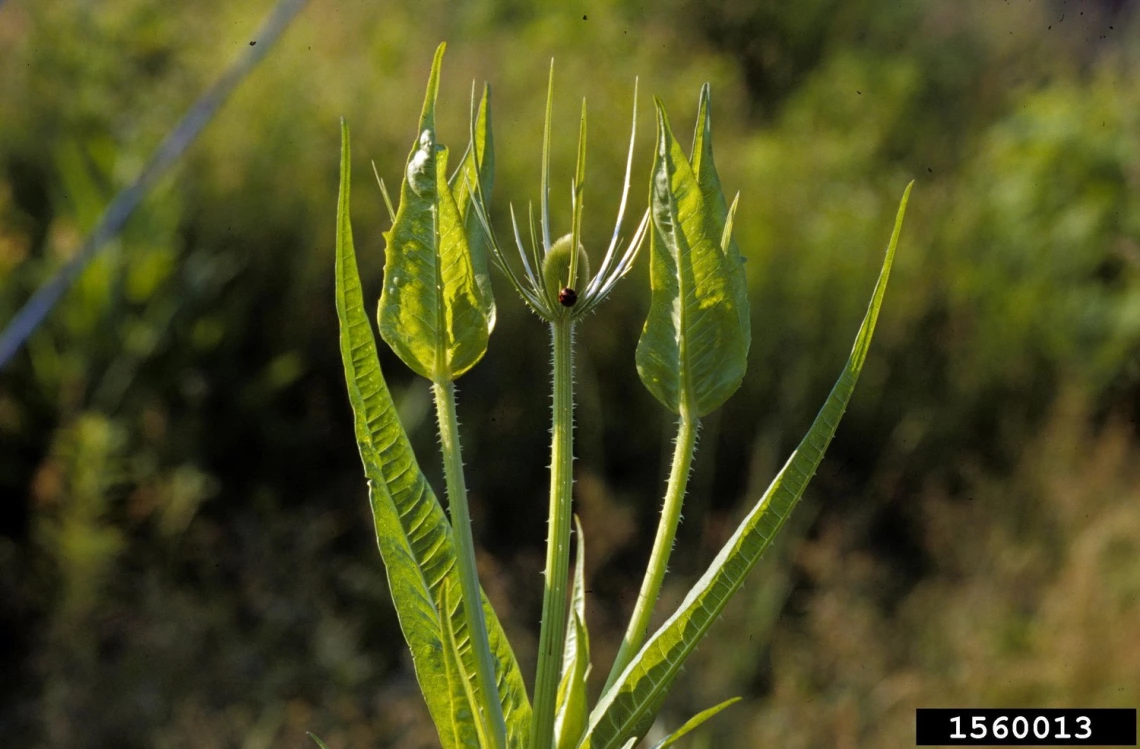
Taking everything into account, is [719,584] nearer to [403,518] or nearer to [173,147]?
[403,518]

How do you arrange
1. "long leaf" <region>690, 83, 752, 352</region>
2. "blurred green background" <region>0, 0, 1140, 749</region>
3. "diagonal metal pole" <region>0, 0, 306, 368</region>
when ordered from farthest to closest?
"blurred green background" <region>0, 0, 1140, 749</region> → "diagonal metal pole" <region>0, 0, 306, 368</region> → "long leaf" <region>690, 83, 752, 352</region>

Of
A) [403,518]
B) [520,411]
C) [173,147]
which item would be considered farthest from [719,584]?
[520,411]

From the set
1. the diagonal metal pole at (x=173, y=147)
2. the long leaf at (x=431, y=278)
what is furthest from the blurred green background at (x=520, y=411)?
the long leaf at (x=431, y=278)

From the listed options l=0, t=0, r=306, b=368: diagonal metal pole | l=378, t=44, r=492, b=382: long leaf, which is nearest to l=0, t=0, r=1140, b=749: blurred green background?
l=0, t=0, r=306, b=368: diagonal metal pole

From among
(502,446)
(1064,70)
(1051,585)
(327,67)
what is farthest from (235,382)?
(1064,70)

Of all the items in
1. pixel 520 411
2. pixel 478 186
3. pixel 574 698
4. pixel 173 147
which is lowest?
pixel 574 698

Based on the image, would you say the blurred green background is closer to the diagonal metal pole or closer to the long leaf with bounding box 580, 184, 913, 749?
the diagonal metal pole

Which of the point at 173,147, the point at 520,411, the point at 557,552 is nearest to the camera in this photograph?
the point at 557,552
